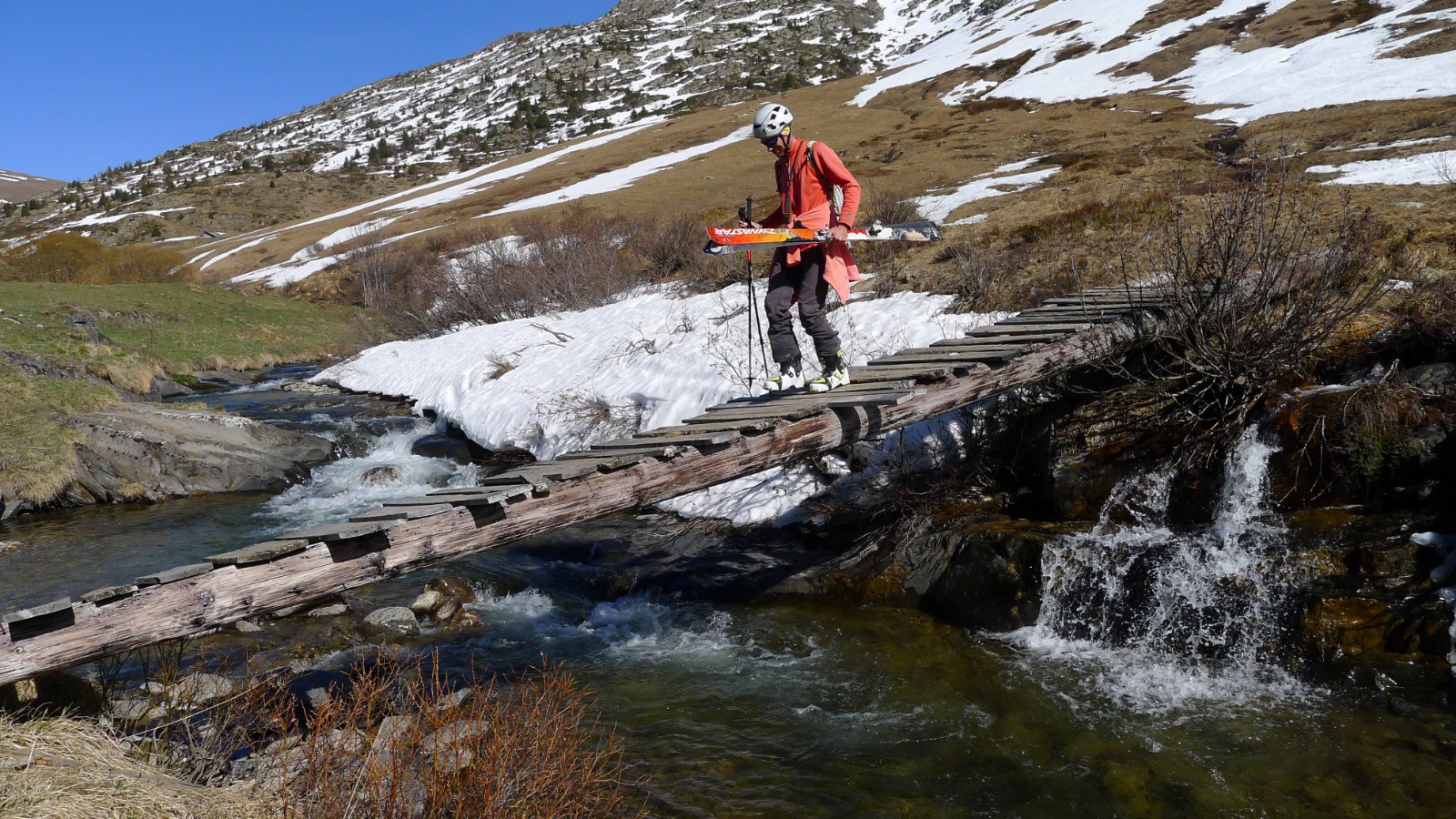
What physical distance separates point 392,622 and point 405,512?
11.4ft

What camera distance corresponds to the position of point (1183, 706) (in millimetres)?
5941

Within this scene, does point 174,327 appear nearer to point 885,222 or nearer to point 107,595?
point 885,222

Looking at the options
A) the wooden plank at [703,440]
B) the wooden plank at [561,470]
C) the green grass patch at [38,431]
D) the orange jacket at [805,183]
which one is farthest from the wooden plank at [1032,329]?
the green grass patch at [38,431]

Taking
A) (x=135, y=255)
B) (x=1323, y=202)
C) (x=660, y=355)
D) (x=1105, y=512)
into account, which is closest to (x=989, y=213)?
(x=1323, y=202)

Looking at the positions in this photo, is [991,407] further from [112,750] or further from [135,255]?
[135,255]

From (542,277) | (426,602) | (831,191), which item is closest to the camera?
(831,191)

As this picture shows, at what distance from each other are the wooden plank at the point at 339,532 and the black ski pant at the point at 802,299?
4.20m

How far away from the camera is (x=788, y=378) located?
8680 mm

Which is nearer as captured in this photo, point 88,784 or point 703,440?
point 88,784

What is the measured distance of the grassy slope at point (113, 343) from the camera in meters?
12.2

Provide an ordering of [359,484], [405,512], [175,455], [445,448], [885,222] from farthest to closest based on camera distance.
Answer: [885,222] < [445,448] < [359,484] < [175,455] < [405,512]

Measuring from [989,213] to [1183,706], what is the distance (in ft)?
45.5

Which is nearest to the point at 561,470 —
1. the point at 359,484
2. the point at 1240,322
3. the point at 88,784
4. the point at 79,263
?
the point at 88,784

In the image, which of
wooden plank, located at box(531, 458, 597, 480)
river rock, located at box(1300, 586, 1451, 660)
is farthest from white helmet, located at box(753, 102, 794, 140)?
river rock, located at box(1300, 586, 1451, 660)
